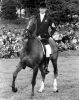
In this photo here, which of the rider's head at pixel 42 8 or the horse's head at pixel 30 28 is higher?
the rider's head at pixel 42 8

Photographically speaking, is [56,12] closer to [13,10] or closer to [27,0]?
[27,0]

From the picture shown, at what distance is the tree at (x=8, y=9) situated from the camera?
42125mm

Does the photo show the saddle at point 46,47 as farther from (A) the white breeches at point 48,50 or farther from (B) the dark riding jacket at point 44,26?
(B) the dark riding jacket at point 44,26

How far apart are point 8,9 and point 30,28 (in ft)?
106

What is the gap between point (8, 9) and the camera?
42.3m

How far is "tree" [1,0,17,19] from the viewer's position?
42125 millimetres

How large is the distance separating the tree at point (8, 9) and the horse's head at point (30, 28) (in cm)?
3159

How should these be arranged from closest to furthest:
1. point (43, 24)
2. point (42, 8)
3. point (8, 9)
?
1. point (42, 8)
2. point (43, 24)
3. point (8, 9)

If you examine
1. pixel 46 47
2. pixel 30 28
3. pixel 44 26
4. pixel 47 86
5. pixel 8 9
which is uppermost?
pixel 30 28

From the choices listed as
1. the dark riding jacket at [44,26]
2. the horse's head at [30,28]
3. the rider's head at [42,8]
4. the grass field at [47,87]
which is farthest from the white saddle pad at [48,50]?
the rider's head at [42,8]

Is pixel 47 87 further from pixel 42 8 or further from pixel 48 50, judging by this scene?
pixel 42 8

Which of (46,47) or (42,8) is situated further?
(46,47)

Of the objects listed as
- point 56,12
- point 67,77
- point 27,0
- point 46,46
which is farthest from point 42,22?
point 27,0

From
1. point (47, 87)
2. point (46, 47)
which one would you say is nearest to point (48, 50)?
point (46, 47)
